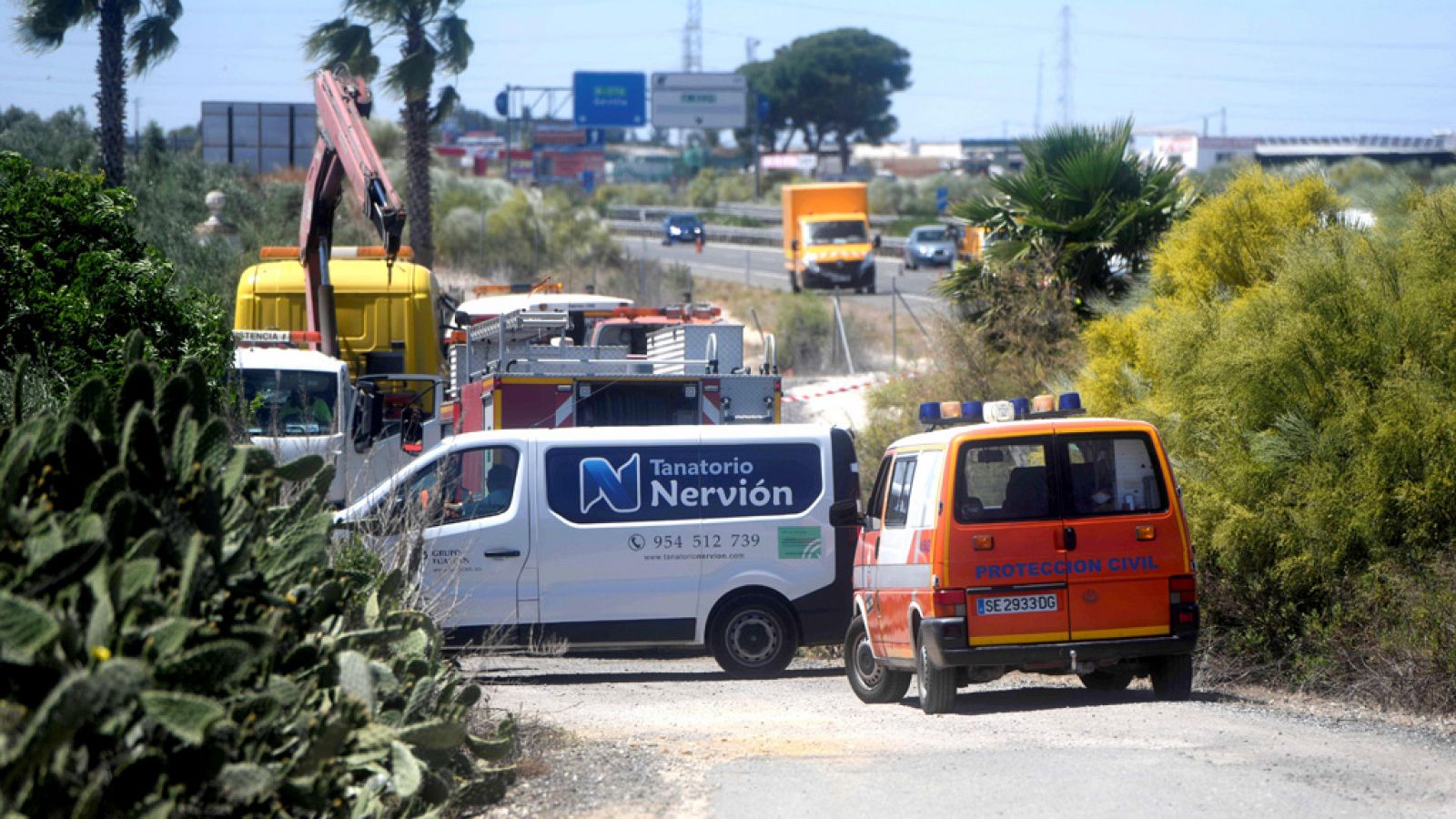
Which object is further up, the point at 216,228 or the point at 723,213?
the point at 723,213

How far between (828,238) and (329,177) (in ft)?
93.2

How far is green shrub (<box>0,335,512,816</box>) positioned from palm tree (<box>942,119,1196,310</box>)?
11.9m

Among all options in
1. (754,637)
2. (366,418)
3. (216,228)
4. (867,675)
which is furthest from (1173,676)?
(216,228)

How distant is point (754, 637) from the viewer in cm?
1212

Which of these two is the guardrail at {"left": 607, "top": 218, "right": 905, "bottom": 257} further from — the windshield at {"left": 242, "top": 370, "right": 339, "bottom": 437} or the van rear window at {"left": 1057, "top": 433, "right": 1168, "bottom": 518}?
the van rear window at {"left": 1057, "top": 433, "right": 1168, "bottom": 518}

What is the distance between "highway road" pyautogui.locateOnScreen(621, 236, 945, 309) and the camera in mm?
49191

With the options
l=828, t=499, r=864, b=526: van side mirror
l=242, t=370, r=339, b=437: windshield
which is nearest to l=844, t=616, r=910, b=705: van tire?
l=828, t=499, r=864, b=526: van side mirror

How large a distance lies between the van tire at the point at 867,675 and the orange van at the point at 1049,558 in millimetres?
956

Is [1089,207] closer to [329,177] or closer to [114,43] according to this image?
[329,177]

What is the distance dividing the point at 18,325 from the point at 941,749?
6.50 meters

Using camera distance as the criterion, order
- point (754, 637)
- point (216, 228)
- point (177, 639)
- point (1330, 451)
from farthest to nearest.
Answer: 1. point (216, 228)
2. point (754, 637)
3. point (1330, 451)
4. point (177, 639)

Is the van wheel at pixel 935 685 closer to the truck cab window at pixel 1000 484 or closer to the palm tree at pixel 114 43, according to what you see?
the truck cab window at pixel 1000 484

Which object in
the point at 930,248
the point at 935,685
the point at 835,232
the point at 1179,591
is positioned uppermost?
the point at 835,232

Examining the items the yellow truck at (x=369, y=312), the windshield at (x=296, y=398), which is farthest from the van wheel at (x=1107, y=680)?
the yellow truck at (x=369, y=312)
